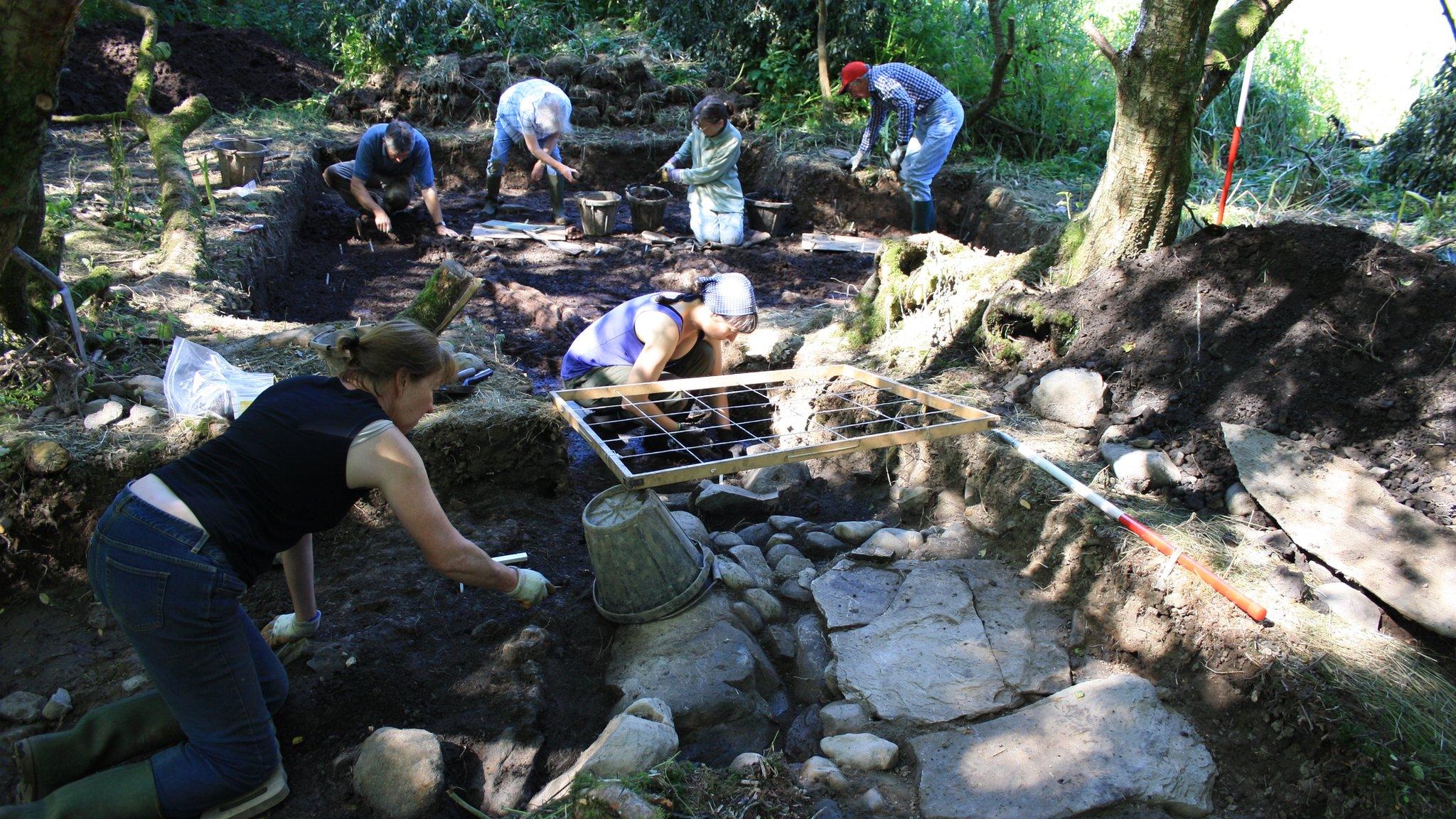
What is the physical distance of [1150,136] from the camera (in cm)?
446

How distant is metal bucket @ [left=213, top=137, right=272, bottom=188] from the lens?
801cm

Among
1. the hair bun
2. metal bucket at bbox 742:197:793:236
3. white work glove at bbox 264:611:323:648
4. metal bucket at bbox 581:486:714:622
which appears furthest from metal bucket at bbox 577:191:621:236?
the hair bun

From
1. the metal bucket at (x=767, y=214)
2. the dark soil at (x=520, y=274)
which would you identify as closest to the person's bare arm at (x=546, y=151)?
the dark soil at (x=520, y=274)

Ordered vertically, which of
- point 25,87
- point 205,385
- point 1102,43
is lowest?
point 205,385

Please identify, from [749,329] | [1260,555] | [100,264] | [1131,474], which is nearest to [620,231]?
[100,264]

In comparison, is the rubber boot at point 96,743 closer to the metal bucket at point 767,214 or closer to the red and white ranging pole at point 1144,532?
the red and white ranging pole at point 1144,532

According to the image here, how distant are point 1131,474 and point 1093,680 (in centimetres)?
103

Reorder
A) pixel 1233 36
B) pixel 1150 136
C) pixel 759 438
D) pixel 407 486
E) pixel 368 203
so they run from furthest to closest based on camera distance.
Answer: pixel 368 203 < pixel 1233 36 < pixel 1150 136 < pixel 759 438 < pixel 407 486

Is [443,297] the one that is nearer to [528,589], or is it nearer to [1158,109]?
[528,589]

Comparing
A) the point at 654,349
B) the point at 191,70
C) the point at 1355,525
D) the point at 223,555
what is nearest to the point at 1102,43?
the point at 1355,525

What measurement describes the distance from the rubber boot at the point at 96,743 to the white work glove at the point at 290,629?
45 cm

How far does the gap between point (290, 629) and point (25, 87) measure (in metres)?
1.97

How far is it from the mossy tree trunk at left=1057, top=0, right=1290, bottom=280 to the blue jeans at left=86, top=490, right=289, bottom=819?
445 centimetres

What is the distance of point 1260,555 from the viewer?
3.03m
